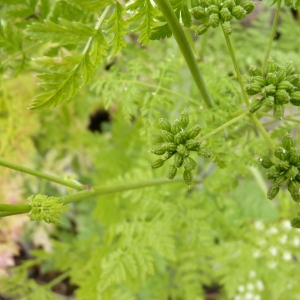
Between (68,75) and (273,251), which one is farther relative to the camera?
(273,251)

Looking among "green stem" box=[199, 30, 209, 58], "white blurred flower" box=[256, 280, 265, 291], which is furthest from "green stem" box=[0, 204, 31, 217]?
"white blurred flower" box=[256, 280, 265, 291]

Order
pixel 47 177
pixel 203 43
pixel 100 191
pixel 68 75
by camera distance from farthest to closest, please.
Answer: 1. pixel 203 43
2. pixel 100 191
3. pixel 47 177
4. pixel 68 75

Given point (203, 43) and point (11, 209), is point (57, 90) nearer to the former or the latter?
point (11, 209)

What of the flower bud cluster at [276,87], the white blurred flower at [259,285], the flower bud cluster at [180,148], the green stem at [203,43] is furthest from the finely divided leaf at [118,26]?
the white blurred flower at [259,285]

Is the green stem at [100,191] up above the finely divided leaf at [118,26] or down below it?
below

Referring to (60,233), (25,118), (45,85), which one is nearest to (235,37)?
(25,118)

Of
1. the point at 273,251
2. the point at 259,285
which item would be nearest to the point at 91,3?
the point at 273,251

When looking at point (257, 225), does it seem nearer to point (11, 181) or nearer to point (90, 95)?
point (90, 95)

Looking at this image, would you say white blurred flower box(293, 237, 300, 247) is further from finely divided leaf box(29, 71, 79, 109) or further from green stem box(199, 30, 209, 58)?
finely divided leaf box(29, 71, 79, 109)

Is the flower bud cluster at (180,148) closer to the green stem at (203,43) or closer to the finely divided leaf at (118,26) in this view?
the finely divided leaf at (118,26)
